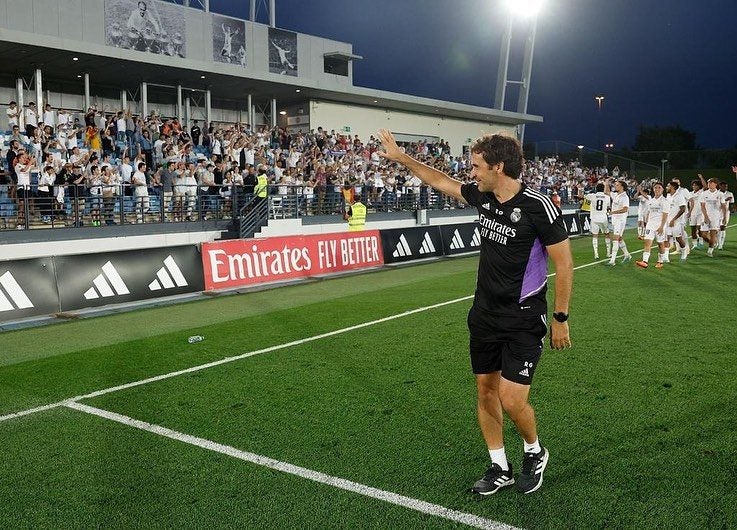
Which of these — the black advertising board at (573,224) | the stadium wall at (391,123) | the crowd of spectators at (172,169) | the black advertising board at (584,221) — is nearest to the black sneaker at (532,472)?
the crowd of spectators at (172,169)

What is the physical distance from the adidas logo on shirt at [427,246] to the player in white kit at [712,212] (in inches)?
329

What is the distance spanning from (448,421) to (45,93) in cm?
2739

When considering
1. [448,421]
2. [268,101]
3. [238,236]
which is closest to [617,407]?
[448,421]

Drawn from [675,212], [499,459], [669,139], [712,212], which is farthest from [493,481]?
[669,139]

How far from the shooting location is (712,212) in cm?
A: 2023

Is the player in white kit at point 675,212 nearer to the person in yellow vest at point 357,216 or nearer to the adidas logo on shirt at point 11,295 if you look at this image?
the person in yellow vest at point 357,216

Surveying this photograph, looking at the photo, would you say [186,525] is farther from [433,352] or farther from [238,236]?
[238,236]

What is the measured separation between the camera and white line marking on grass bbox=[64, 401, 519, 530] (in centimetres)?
415

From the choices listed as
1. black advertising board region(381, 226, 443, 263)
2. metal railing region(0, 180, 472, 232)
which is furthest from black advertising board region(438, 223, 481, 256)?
metal railing region(0, 180, 472, 232)

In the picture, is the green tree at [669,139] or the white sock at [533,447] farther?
the green tree at [669,139]

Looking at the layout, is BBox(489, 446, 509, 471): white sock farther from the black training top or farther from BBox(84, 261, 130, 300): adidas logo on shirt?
BBox(84, 261, 130, 300): adidas logo on shirt

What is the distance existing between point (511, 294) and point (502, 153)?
0.91m

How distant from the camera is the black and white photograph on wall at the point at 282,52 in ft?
112

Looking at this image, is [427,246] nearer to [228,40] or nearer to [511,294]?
[228,40]
